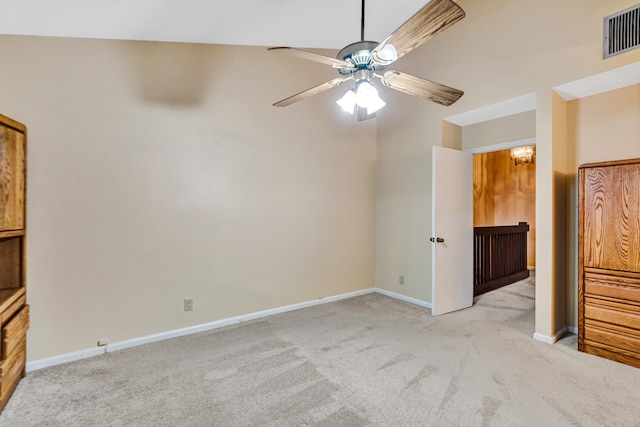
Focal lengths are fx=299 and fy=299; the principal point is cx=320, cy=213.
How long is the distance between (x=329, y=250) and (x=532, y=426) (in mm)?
2699

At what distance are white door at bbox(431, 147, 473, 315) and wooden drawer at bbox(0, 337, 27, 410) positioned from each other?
3.66 m

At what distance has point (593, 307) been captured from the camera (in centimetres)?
254

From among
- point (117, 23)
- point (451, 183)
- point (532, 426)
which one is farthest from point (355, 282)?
point (117, 23)

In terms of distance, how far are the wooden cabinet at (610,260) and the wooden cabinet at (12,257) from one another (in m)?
4.31

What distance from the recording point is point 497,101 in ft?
10.3

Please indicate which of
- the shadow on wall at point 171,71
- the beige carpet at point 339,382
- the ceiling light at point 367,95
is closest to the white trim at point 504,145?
the beige carpet at point 339,382

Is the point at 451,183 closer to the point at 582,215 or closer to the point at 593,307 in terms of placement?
the point at 582,215

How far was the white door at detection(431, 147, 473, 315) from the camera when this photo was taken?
3492mm

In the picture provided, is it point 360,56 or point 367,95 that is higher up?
point 360,56

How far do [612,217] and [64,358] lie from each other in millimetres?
4652

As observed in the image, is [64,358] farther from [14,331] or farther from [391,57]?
[391,57]

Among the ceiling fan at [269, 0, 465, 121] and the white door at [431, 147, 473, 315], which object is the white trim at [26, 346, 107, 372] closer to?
the ceiling fan at [269, 0, 465, 121]

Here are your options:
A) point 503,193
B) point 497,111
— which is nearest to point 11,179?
point 497,111

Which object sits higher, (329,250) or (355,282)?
(329,250)
